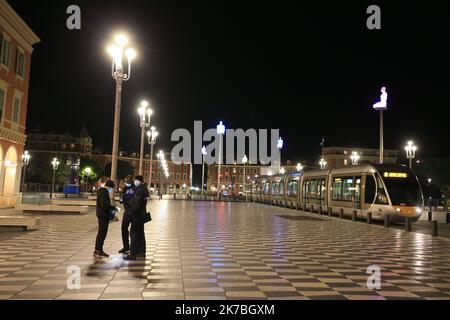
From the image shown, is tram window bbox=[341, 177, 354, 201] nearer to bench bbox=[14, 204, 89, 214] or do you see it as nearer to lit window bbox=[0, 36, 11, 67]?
bench bbox=[14, 204, 89, 214]

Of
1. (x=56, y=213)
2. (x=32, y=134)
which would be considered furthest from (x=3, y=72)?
(x=32, y=134)

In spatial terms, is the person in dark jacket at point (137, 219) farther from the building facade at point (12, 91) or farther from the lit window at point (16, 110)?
the lit window at point (16, 110)

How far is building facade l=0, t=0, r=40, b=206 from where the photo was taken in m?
28.6

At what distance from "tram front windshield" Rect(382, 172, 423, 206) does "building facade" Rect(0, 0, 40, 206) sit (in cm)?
2234

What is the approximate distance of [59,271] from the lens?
9438 millimetres

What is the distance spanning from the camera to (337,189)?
3119cm

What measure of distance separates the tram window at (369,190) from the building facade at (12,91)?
21.4 meters

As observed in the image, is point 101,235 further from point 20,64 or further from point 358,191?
point 20,64

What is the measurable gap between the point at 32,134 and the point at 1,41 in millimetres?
100948

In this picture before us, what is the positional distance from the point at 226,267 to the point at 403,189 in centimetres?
1770

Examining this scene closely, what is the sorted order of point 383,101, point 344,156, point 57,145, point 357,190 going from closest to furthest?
1. point 357,190
2. point 383,101
3. point 57,145
4. point 344,156

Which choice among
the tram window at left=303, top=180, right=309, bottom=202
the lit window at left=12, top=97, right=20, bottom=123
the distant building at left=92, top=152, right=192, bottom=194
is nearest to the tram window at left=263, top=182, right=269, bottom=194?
the tram window at left=303, top=180, right=309, bottom=202

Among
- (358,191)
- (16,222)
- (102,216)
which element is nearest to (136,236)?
(102,216)

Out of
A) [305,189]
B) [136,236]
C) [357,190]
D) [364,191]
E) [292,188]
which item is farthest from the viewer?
[292,188]
